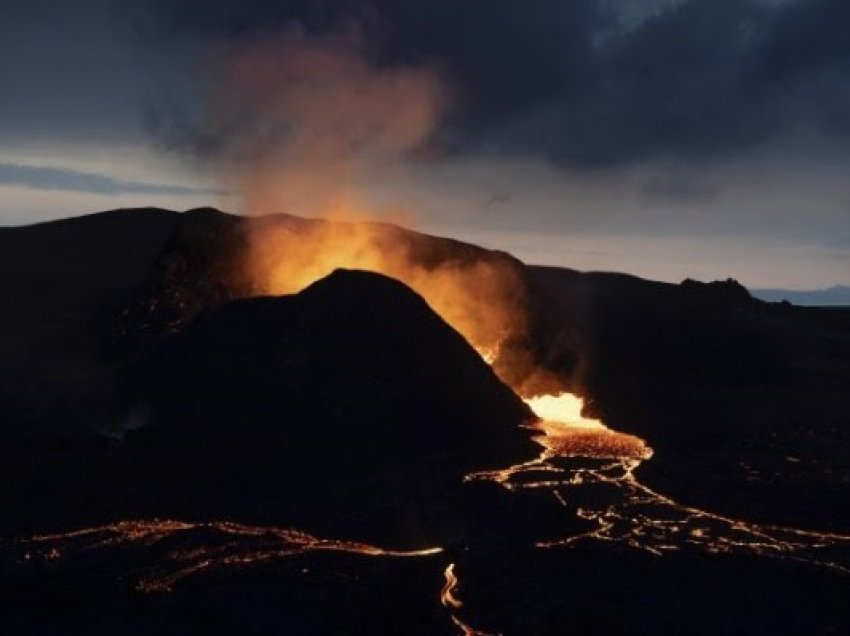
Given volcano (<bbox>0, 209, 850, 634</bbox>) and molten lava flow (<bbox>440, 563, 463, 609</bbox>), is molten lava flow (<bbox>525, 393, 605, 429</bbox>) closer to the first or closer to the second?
volcano (<bbox>0, 209, 850, 634</bbox>)

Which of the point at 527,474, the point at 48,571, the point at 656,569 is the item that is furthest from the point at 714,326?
the point at 48,571

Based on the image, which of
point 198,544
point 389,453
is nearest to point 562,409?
point 389,453

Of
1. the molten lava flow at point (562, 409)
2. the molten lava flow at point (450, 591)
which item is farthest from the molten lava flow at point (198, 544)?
the molten lava flow at point (562, 409)

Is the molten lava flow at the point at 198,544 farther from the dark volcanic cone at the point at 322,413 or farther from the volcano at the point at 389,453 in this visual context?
the dark volcanic cone at the point at 322,413

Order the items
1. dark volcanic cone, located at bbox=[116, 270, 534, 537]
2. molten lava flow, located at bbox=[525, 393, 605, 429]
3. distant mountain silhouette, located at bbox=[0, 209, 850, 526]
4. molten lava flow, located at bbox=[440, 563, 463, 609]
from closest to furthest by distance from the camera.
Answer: molten lava flow, located at bbox=[440, 563, 463, 609], dark volcanic cone, located at bbox=[116, 270, 534, 537], distant mountain silhouette, located at bbox=[0, 209, 850, 526], molten lava flow, located at bbox=[525, 393, 605, 429]

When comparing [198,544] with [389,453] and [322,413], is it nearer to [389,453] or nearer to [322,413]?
[389,453]

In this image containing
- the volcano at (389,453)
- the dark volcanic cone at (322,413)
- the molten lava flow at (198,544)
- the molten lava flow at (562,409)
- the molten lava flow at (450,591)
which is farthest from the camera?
the molten lava flow at (562,409)

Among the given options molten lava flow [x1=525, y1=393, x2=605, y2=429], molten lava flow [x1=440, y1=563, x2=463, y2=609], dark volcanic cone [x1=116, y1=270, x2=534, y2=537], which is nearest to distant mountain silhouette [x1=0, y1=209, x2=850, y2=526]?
dark volcanic cone [x1=116, y1=270, x2=534, y2=537]

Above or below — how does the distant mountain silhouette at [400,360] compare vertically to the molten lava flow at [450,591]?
above

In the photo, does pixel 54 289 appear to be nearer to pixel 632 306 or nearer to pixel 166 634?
pixel 632 306

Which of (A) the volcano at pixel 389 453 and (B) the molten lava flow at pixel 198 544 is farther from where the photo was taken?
(B) the molten lava flow at pixel 198 544

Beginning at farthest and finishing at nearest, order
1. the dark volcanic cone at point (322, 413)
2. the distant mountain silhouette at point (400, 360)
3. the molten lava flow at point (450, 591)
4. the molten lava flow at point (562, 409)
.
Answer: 1. the molten lava flow at point (562, 409)
2. the distant mountain silhouette at point (400, 360)
3. the dark volcanic cone at point (322, 413)
4. the molten lava flow at point (450, 591)
